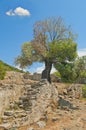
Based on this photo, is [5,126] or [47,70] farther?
[47,70]

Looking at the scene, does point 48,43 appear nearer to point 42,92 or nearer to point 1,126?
point 42,92

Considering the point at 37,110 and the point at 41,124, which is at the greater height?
the point at 37,110

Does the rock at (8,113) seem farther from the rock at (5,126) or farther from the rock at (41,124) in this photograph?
the rock at (41,124)

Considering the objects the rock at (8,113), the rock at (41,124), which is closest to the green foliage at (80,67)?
the rock at (41,124)

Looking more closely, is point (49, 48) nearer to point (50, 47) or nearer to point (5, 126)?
point (50, 47)

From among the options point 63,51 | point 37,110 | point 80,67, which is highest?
point 63,51

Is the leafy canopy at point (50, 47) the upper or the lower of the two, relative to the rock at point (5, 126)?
upper

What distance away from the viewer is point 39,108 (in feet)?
75.8

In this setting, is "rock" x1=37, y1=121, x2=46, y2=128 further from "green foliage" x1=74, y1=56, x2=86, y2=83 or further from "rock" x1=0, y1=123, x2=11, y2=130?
"green foliage" x1=74, y1=56, x2=86, y2=83

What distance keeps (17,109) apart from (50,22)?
23.1 m

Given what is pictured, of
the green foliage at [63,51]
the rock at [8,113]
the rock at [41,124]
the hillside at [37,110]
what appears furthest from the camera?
the green foliage at [63,51]

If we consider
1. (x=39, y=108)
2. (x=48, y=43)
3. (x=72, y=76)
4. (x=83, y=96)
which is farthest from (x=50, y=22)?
(x=39, y=108)

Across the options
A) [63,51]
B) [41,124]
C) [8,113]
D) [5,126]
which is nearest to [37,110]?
[41,124]

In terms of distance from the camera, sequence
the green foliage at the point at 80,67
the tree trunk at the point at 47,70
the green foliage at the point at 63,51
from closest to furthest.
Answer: the tree trunk at the point at 47,70
the green foliage at the point at 63,51
the green foliage at the point at 80,67
